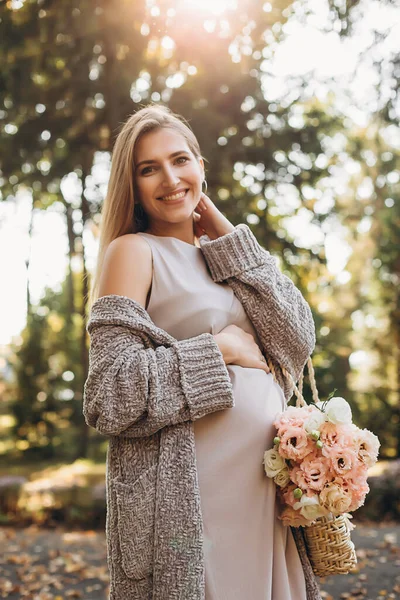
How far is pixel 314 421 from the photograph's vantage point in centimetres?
219

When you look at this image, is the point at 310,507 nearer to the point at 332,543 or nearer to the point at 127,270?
the point at 332,543

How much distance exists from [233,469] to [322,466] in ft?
1.04

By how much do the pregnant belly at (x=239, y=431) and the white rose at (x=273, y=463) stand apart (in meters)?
0.06

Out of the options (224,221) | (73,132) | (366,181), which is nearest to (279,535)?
(224,221)

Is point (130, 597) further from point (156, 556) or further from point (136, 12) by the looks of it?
point (136, 12)

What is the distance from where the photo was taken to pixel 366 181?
16.5 metres

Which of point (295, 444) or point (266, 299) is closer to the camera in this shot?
point (295, 444)

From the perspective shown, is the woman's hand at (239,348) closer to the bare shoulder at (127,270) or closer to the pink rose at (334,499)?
the bare shoulder at (127,270)

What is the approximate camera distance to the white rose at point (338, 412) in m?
2.18

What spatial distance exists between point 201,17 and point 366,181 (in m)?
12.1

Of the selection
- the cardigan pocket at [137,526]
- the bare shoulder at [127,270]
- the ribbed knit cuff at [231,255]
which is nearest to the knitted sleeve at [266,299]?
the ribbed knit cuff at [231,255]

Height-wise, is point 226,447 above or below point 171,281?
below

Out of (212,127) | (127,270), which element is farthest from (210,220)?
(212,127)

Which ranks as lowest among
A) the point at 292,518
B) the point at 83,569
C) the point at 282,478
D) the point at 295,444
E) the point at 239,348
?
the point at 83,569
